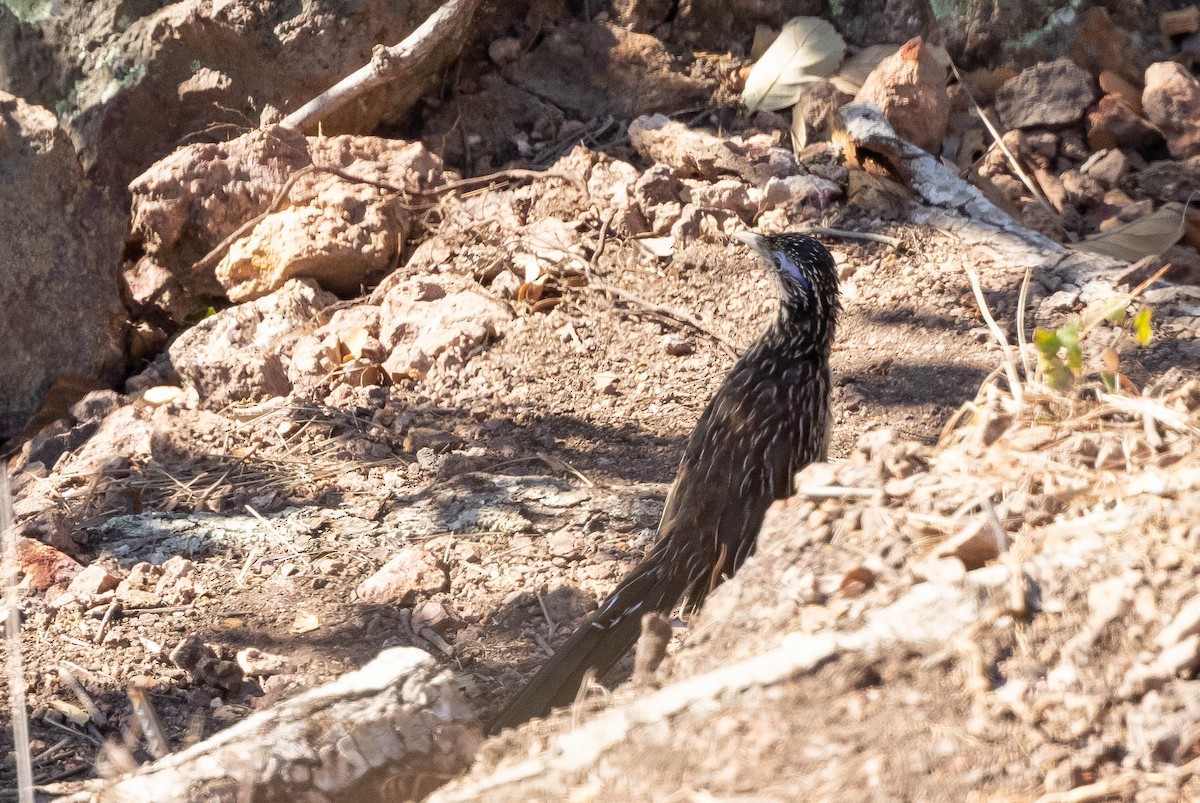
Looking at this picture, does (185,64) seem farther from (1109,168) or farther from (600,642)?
(1109,168)

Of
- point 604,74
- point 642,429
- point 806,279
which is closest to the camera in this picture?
point 806,279

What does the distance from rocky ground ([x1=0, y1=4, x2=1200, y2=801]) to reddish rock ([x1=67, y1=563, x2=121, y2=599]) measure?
0.01m

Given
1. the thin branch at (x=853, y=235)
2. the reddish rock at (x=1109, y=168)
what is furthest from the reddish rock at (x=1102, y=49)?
the thin branch at (x=853, y=235)

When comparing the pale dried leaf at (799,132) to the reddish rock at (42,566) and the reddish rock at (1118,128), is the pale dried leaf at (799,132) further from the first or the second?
the reddish rock at (42,566)

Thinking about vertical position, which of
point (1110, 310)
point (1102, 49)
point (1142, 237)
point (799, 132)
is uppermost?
point (1102, 49)

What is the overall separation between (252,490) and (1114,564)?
4.06m

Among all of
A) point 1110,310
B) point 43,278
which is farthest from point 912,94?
point 43,278

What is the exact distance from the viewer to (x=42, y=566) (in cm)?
465

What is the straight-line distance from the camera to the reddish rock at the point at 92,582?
4488 mm

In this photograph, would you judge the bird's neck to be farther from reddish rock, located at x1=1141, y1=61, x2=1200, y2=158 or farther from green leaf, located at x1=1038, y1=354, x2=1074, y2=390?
reddish rock, located at x1=1141, y1=61, x2=1200, y2=158

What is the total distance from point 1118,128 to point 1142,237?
3.20 ft

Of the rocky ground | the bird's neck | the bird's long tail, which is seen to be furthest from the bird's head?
the bird's long tail

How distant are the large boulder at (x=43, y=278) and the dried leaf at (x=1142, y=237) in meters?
5.46

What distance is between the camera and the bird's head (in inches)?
186
